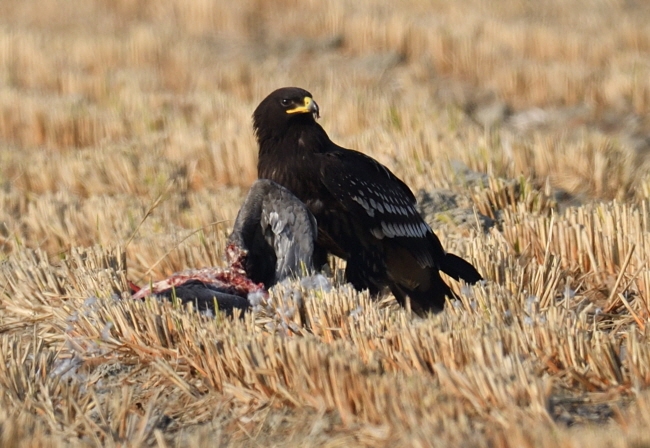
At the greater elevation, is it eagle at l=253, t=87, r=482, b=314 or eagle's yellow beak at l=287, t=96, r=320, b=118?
eagle's yellow beak at l=287, t=96, r=320, b=118

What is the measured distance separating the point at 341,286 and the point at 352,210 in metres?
0.75

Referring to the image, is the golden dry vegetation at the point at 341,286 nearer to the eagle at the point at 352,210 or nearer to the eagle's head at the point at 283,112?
the eagle at the point at 352,210

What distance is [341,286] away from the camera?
5180 mm

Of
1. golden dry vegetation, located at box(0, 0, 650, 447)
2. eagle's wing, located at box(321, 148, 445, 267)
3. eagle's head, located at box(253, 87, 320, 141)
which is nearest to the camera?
golden dry vegetation, located at box(0, 0, 650, 447)

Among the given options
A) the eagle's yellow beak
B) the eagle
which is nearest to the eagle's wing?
the eagle

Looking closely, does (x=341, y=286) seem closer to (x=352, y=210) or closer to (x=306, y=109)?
(x=352, y=210)

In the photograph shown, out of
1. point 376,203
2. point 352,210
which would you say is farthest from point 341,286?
point 376,203

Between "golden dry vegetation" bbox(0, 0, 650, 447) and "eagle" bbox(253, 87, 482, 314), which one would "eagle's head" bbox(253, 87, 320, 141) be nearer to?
"eagle" bbox(253, 87, 482, 314)

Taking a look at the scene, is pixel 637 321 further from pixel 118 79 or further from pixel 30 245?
pixel 118 79

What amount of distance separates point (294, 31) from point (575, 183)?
285 inches

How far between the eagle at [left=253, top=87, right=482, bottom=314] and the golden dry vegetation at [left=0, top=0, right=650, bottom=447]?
0.35 m

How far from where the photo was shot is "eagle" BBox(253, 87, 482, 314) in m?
5.79

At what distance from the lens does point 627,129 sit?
37.6ft

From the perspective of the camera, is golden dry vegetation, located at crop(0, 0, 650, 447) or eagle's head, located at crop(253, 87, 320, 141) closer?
golden dry vegetation, located at crop(0, 0, 650, 447)
